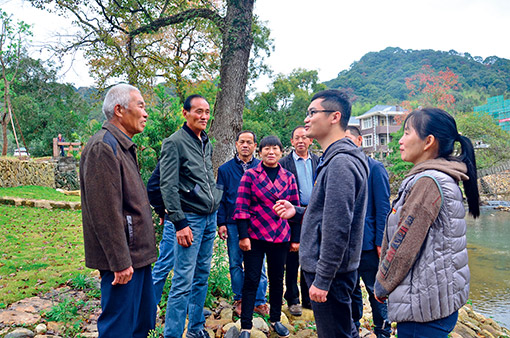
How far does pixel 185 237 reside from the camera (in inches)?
110

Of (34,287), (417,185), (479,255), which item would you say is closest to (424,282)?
(417,185)

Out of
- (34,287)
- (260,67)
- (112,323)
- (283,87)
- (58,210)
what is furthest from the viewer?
(283,87)

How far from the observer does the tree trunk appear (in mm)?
7371

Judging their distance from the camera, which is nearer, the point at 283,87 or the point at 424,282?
the point at 424,282

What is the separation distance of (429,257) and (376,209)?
1.74 meters

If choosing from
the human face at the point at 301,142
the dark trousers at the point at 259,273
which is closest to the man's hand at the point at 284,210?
the dark trousers at the point at 259,273

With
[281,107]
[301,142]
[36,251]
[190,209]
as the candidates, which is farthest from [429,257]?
[281,107]

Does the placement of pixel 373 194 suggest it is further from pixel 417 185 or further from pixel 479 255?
pixel 479 255

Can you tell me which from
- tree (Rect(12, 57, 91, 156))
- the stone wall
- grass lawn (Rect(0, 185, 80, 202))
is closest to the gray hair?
grass lawn (Rect(0, 185, 80, 202))

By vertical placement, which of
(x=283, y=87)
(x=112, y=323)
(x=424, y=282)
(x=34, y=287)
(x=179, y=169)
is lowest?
(x=34, y=287)

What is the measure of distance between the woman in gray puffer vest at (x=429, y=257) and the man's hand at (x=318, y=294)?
304 mm

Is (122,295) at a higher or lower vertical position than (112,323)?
higher

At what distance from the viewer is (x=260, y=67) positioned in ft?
77.7

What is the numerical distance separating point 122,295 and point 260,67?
2290 cm
